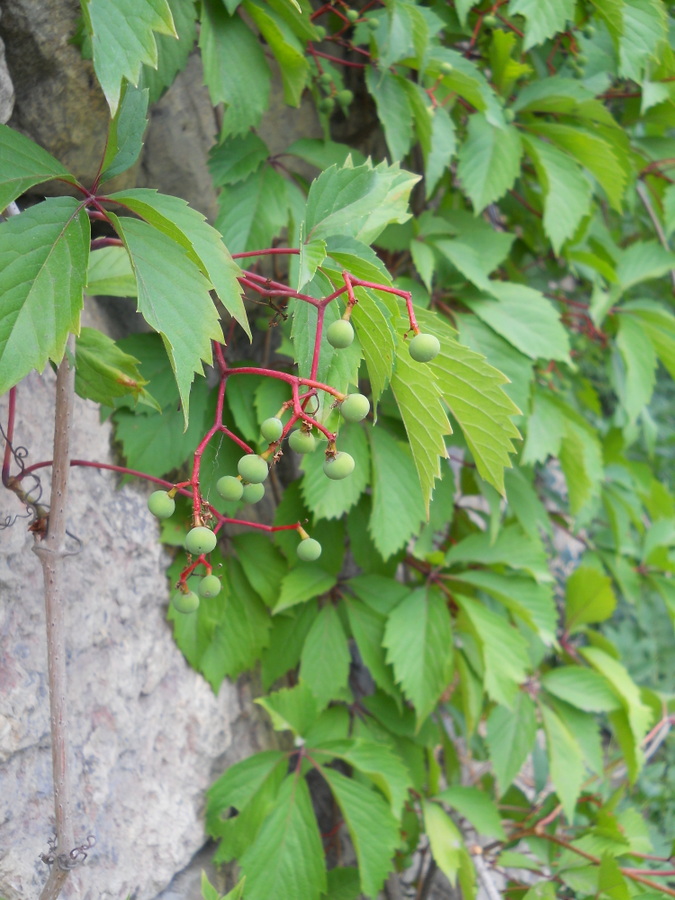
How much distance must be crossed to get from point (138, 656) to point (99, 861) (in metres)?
0.28

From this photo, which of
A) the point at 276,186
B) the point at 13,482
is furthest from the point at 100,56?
the point at 276,186

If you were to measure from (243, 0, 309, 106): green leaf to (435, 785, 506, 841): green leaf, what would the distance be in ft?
4.32

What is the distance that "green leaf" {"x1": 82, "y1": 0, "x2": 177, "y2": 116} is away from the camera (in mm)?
584

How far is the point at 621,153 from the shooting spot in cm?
149

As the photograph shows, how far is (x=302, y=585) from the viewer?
49.3 inches

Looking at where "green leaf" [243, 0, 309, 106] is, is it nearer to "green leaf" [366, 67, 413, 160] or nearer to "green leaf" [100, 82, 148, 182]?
"green leaf" [366, 67, 413, 160]

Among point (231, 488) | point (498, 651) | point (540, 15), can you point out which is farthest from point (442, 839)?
point (540, 15)

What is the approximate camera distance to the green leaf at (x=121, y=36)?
0.58 meters

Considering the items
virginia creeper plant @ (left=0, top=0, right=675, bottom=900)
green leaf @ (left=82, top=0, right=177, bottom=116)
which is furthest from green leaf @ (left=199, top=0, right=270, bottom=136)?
green leaf @ (left=82, top=0, right=177, bottom=116)

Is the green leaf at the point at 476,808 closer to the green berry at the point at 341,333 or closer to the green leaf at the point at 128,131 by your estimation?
the green berry at the point at 341,333

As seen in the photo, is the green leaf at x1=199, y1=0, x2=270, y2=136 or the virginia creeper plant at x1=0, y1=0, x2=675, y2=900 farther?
the green leaf at x1=199, y1=0, x2=270, y2=136

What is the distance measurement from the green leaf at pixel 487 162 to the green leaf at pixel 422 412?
30.4 inches

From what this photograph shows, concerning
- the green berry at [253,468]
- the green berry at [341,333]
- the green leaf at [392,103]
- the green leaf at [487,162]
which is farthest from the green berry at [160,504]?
the green leaf at [487,162]

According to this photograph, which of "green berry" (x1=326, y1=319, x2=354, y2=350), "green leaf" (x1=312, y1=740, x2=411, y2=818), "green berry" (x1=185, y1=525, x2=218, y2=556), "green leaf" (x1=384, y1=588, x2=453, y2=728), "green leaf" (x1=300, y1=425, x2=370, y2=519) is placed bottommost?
"green leaf" (x1=312, y1=740, x2=411, y2=818)
